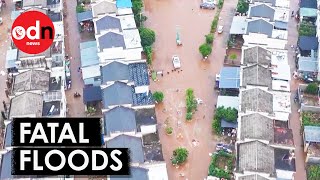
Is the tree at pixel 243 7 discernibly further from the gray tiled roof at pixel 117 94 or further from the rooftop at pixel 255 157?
the rooftop at pixel 255 157

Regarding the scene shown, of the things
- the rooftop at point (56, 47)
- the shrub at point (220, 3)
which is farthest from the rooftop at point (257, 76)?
the rooftop at point (56, 47)

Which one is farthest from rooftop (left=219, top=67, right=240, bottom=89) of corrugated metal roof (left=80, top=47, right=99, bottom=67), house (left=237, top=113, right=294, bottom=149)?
corrugated metal roof (left=80, top=47, right=99, bottom=67)

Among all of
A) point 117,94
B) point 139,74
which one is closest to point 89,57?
point 139,74

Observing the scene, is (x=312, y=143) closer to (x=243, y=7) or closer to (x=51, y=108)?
(x=243, y=7)

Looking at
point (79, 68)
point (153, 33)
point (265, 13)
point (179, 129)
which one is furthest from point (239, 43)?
point (79, 68)

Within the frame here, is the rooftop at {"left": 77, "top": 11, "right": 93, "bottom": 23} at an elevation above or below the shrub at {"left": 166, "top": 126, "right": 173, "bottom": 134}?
above

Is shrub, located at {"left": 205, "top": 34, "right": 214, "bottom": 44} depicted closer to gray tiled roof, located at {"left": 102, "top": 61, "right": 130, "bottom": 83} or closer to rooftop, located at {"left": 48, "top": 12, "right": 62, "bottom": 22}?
gray tiled roof, located at {"left": 102, "top": 61, "right": 130, "bottom": 83}
